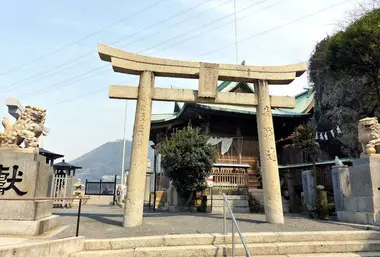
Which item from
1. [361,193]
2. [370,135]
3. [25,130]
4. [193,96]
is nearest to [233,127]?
[193,96]

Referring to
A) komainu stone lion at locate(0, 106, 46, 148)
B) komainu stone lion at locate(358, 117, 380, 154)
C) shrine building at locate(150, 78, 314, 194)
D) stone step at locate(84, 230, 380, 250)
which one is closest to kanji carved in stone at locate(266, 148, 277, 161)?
komainu stone lion at locate(358, 117, 380, 154)

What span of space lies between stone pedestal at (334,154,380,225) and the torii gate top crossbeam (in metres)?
3.80

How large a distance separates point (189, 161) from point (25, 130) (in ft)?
27.4

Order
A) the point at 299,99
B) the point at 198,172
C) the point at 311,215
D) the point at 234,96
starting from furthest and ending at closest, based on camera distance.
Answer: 1. the point at 299,99
2. the point at 198,172
3. the point at 311,215
4. the point at 234,96

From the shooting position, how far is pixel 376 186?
8289mm

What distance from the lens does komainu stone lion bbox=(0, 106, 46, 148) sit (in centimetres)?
679

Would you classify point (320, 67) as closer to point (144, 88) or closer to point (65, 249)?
point (144, 88)

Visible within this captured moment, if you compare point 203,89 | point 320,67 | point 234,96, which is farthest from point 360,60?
point 203,89

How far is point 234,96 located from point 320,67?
1504 cm

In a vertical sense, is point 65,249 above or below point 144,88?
below

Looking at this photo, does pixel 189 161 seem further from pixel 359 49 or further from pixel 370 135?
pixel 359 49

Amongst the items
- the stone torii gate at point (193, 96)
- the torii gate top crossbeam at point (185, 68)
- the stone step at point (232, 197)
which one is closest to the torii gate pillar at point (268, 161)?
the stone torii gate at point (193, 96)

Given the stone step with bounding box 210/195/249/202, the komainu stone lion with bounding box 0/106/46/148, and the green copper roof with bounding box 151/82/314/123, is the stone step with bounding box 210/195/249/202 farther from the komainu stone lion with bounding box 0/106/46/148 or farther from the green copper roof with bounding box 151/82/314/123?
the komainu stone lion with bounding box 0/106/46/148

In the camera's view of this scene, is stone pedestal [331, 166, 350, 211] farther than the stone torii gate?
Yes
